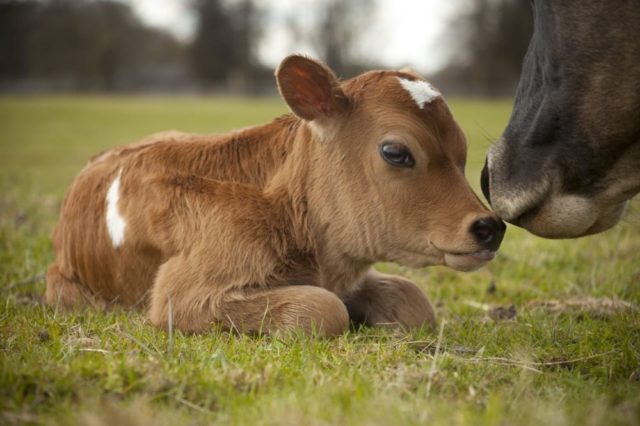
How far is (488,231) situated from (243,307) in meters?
1.40

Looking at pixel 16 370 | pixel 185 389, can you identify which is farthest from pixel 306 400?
pixel 16 370

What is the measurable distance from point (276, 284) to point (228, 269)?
0.30 m

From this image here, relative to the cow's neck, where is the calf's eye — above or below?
above

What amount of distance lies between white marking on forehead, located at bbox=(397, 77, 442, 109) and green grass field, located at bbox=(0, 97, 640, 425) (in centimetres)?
133

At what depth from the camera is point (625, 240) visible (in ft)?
22.9

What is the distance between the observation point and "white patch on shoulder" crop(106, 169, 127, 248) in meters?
4.55

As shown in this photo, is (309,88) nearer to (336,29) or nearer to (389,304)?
(389,304)

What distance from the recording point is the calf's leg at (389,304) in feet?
14.2

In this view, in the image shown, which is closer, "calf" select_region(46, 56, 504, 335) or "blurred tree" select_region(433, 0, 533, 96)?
"calf" select_region(46, 56, 504, 335)

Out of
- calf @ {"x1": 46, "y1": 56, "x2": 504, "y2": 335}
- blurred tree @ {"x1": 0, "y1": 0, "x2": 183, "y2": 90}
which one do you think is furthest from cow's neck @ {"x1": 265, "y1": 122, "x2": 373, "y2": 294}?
blurred tree @ {"x1": 0, "y1": 0, "x2": 183, "y2": 90}

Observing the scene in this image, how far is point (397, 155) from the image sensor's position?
408 centimetres

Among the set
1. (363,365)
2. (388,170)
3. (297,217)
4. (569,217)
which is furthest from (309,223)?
(569,217)

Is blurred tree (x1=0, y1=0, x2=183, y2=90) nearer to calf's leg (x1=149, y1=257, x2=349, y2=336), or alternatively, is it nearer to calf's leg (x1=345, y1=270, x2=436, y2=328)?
calf's leg (x1=345, y1=270, x2=436, y2=328)

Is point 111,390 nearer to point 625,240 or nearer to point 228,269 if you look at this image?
point 228,269
